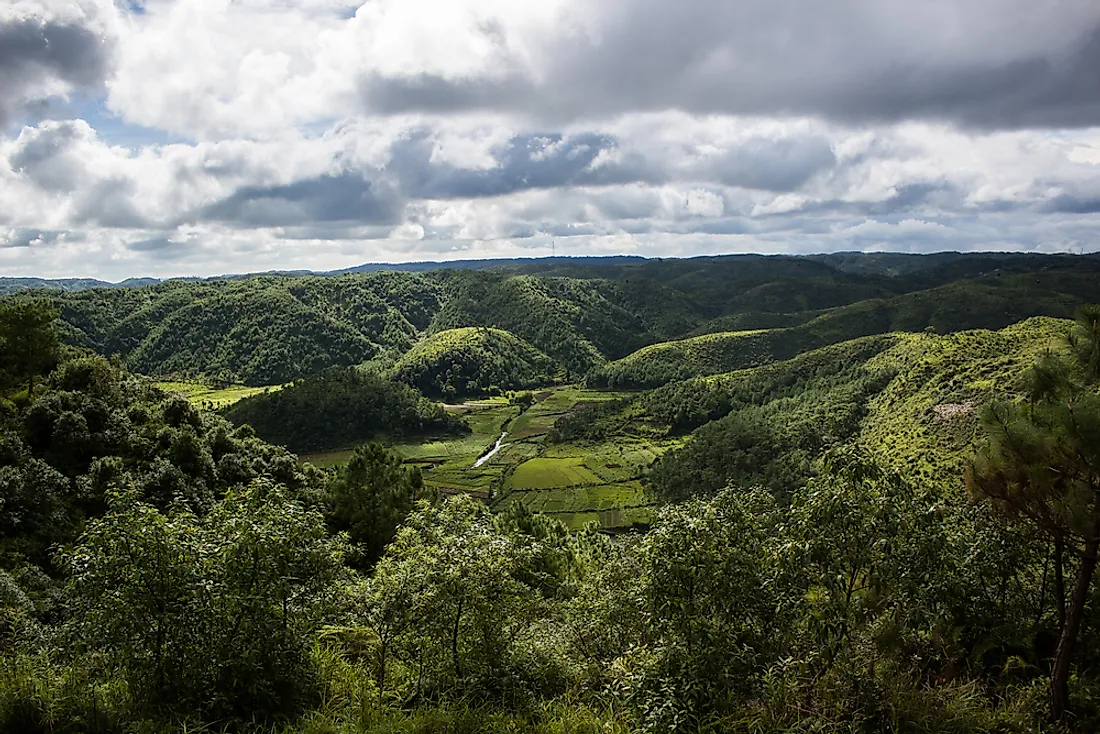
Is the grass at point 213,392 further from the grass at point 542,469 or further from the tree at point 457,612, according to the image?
the tree at point 457,612

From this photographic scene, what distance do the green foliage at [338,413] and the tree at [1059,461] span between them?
121 m

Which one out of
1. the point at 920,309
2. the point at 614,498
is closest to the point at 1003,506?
the point at 614,498

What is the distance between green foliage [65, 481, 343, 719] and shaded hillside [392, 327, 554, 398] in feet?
533

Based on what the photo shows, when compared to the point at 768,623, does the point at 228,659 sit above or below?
below

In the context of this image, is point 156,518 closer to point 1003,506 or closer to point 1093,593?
point 1003,506

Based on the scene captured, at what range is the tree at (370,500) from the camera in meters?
36.3

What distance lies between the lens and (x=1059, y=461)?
9.88m

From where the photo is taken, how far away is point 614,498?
9250cm

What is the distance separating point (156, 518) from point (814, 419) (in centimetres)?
9974

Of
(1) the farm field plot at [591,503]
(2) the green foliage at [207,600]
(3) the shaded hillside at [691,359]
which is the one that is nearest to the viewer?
(2) the green foliage at [207,600]

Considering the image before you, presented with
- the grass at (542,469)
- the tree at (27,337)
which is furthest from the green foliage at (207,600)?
the grass at (542,469)

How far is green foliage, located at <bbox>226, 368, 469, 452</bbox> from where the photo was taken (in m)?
121

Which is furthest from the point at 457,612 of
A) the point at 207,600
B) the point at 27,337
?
the point at 27,337

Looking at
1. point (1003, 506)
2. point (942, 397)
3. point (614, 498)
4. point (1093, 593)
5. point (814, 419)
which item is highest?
point (1003, 506)
